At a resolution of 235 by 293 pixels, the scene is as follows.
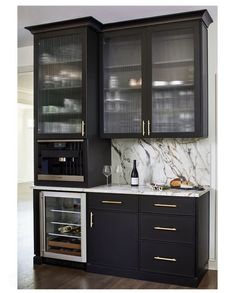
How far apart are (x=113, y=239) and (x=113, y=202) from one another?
14.6 inches

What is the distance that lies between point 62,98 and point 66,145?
0.52 metres

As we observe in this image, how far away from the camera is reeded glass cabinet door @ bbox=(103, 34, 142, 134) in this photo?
3678 millimetres

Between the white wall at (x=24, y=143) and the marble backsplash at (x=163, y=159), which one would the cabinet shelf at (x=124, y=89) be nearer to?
the marble backsplash at (x=163, y=159)

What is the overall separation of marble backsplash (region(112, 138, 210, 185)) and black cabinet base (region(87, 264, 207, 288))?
981 millimetres

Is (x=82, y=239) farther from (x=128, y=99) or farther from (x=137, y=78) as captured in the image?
(x=137, y=78)

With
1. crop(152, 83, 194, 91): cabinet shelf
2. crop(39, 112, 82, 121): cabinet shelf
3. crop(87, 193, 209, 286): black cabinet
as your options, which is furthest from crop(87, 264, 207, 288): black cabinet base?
crop(152, 83, 194, 91): cabinet shelf

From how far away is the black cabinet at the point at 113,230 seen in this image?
11.3ft

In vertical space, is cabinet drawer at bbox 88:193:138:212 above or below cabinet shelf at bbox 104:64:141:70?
below

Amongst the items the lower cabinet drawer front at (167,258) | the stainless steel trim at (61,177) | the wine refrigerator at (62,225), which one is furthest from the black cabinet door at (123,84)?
the lower cabinet drawer front at (167,258)

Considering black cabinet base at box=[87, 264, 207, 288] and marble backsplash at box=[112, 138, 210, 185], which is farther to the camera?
marble backsplash at box=[112, 138, 210, 185]

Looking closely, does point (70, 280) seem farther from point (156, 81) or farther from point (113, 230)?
point (156, 81)

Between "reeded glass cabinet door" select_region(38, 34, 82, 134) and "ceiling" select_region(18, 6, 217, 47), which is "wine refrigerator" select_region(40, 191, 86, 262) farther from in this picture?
"ceiling" select_region(18, 6, 217, 47)

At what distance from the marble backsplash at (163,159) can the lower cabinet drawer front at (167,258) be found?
787 millimetres
